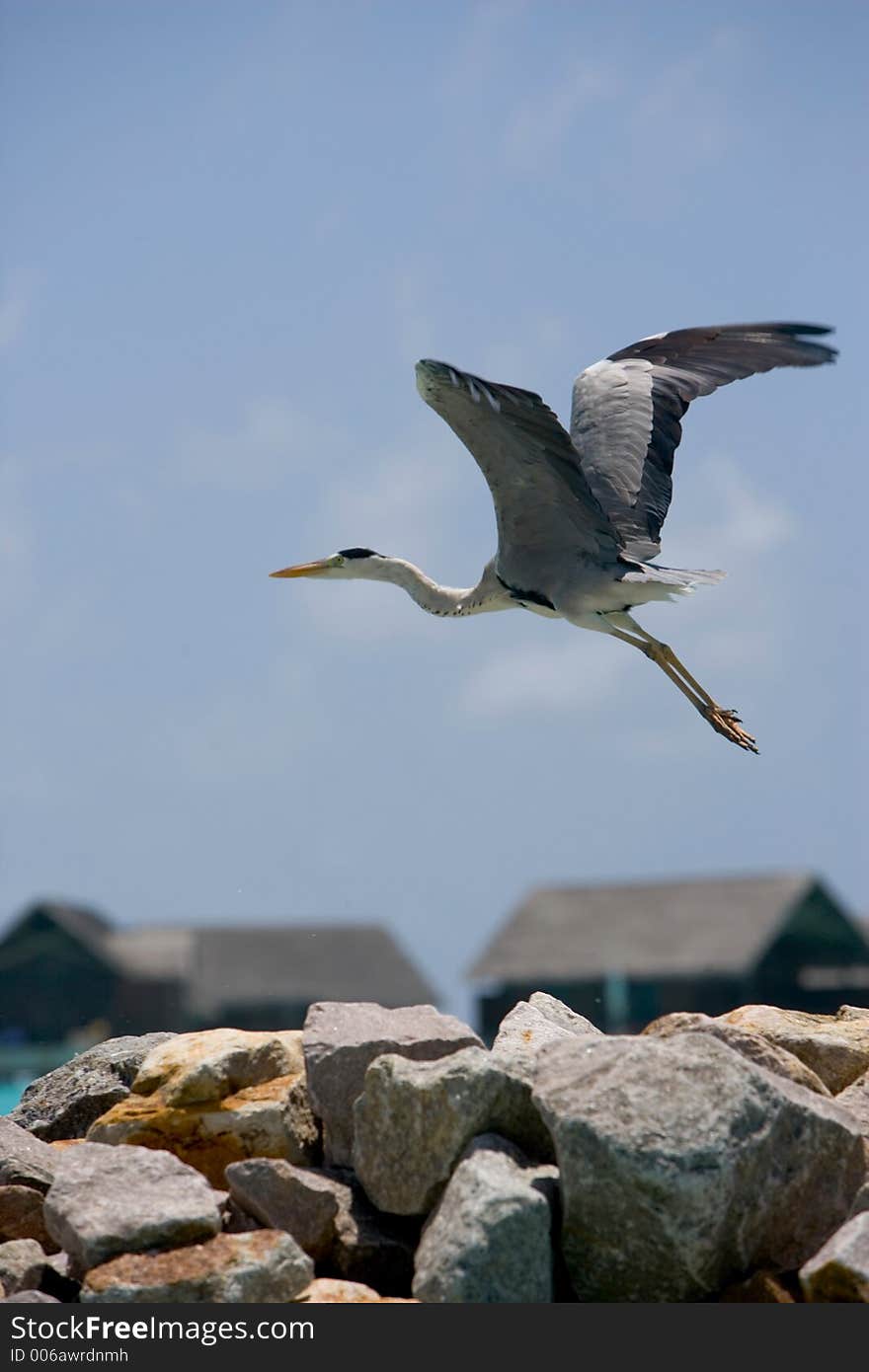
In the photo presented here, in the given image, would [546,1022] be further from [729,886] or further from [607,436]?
[729,886]

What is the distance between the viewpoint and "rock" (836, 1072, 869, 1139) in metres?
5.84

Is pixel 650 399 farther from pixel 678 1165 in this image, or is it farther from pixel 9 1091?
pixel 9 1091

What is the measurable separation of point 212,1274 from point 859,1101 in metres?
2.36

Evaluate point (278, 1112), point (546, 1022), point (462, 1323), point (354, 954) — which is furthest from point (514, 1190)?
point (354, 954)

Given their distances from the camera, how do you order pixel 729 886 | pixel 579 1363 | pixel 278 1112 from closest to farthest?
pixel 579 1363
pixel 278 1112
pixel 729 886

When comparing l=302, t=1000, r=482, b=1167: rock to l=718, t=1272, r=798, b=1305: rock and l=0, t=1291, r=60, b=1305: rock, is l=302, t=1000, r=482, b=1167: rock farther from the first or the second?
l=718, t=1272, r=798, b=1305: rock

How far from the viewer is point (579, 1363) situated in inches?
179

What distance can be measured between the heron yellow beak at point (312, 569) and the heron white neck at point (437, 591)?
0.20 metres

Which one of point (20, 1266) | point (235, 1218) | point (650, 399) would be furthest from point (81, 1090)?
point (650, 399)

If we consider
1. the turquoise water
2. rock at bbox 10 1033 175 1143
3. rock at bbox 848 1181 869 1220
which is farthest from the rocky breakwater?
the turquoise water

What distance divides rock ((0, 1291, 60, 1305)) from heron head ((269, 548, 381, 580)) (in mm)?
6072

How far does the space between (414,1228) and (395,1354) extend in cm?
81

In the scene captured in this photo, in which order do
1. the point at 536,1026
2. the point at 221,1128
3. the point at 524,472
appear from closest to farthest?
the point at 221,1128, the point at 536,1026, the point at 524,472

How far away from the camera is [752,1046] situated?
5648mm
